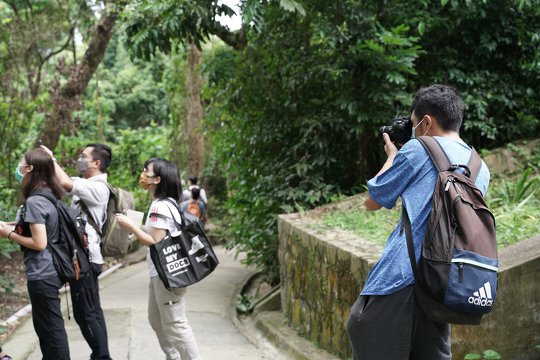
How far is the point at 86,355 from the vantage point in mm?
6316

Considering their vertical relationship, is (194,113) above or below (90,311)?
below

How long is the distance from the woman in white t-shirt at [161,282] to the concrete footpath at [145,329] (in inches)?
55.8

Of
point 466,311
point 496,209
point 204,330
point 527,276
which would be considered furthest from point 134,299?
point 466,311

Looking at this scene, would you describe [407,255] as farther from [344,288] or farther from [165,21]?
[165,21]

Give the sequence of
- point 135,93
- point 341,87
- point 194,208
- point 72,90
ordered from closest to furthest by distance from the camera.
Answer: point 341,87
point 72,90
point 194,208
point 135,93

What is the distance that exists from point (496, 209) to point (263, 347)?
268 cm

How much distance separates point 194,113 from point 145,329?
12.2 metres

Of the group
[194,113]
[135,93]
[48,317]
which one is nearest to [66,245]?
[48,317]

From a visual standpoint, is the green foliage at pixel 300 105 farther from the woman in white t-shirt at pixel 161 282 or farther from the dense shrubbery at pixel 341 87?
the woman in white t-shirt at pixel 161 282

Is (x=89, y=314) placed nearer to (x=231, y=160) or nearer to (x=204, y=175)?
(x=231, y=160)

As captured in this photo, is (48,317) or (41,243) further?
(48,317)

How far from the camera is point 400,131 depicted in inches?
129

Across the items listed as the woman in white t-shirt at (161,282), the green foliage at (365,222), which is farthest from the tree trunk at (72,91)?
the woman in white t-shirt at (161,282)

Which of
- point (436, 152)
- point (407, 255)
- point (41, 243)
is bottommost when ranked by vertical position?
point (41, 243)
